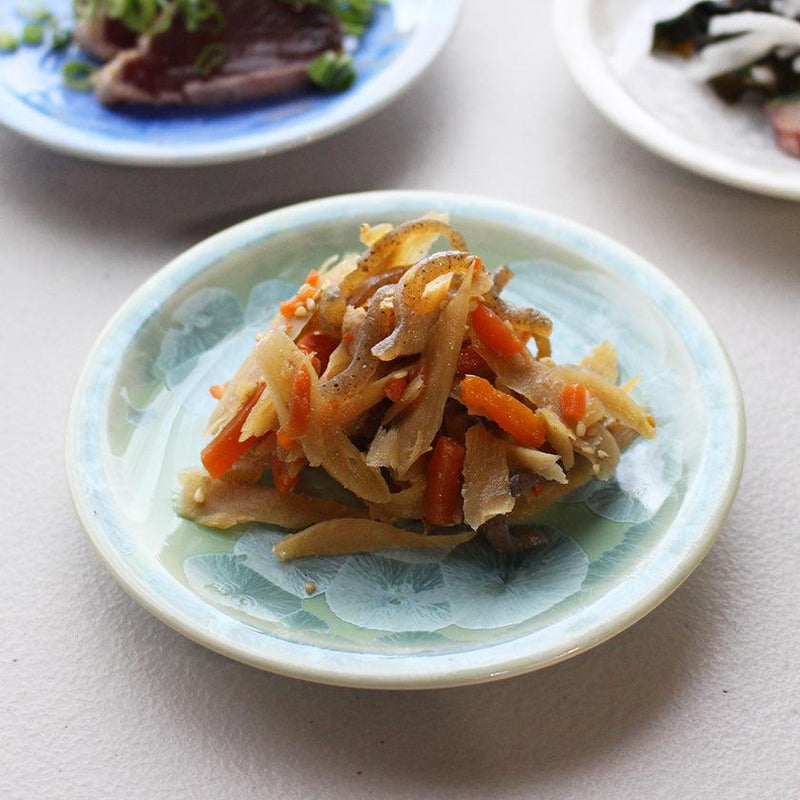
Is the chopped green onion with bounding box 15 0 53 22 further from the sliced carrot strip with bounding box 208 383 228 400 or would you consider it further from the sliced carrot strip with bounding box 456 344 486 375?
the sliced carrot strip with bounding box 456 344 486 375

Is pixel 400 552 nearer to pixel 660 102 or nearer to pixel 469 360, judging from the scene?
pixel 469 360

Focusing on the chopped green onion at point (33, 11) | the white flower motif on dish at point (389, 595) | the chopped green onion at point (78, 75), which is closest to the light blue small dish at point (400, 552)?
the white flower motif on dish at point (389, 595)

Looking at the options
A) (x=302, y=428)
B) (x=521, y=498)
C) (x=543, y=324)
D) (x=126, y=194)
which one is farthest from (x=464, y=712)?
(x=126, y=194)

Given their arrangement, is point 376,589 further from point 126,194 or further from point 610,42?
point 610,42

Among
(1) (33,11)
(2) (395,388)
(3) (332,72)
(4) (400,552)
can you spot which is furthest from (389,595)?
(1) (33,11)

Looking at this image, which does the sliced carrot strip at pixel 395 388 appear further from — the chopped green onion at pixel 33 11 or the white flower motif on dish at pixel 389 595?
the chopped green onion at pixel 33 11

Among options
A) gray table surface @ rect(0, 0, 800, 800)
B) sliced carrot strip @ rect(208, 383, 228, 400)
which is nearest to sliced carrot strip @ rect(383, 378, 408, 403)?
sliced carrot strip @ rect(208, 383, 228, 400)

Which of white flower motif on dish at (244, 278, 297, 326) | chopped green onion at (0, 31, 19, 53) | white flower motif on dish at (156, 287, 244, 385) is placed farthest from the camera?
chopped green onion at (0, 31, 19, 53)
